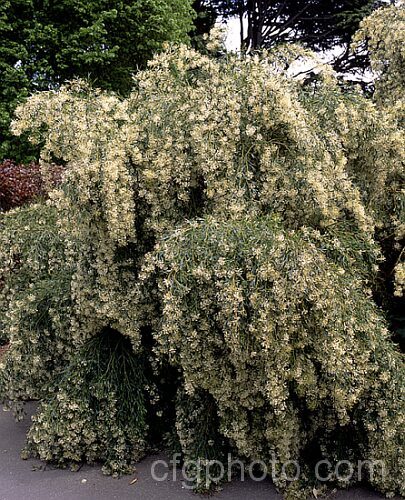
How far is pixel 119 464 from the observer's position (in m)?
4.04

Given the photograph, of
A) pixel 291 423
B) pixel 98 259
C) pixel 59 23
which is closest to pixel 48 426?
pixel 98 259

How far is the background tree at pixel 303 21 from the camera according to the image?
16766 millimetres

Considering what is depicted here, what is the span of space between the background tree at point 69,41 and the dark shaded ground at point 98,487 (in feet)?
27.1

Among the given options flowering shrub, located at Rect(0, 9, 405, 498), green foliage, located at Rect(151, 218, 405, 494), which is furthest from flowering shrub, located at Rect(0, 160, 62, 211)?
green foliage, located at Rect(151, 218, 405, 494)

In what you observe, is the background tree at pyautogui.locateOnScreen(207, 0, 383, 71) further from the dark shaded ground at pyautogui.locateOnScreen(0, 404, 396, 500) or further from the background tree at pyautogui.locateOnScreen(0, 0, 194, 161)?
the dark shaded ground at pyautogui.locateOnScreen(0, 404, 396, 500)

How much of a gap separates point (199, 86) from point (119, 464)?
104 inches

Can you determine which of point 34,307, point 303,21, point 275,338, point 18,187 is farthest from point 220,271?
point 303,21

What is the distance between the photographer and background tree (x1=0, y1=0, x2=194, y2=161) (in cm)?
1156

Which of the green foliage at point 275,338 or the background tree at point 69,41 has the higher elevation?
the background tree at point 69,41

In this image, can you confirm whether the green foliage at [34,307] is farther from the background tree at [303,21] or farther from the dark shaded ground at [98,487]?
the background tree at [303,21]

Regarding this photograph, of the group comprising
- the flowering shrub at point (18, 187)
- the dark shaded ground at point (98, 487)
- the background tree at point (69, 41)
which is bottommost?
the dark shaded ground at point (98, 487)

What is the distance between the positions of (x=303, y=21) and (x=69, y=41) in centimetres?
812

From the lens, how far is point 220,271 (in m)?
3.08

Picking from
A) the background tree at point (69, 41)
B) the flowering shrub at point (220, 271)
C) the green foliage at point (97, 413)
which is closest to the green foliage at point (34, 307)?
the flowering shrub at point (220, 271)
